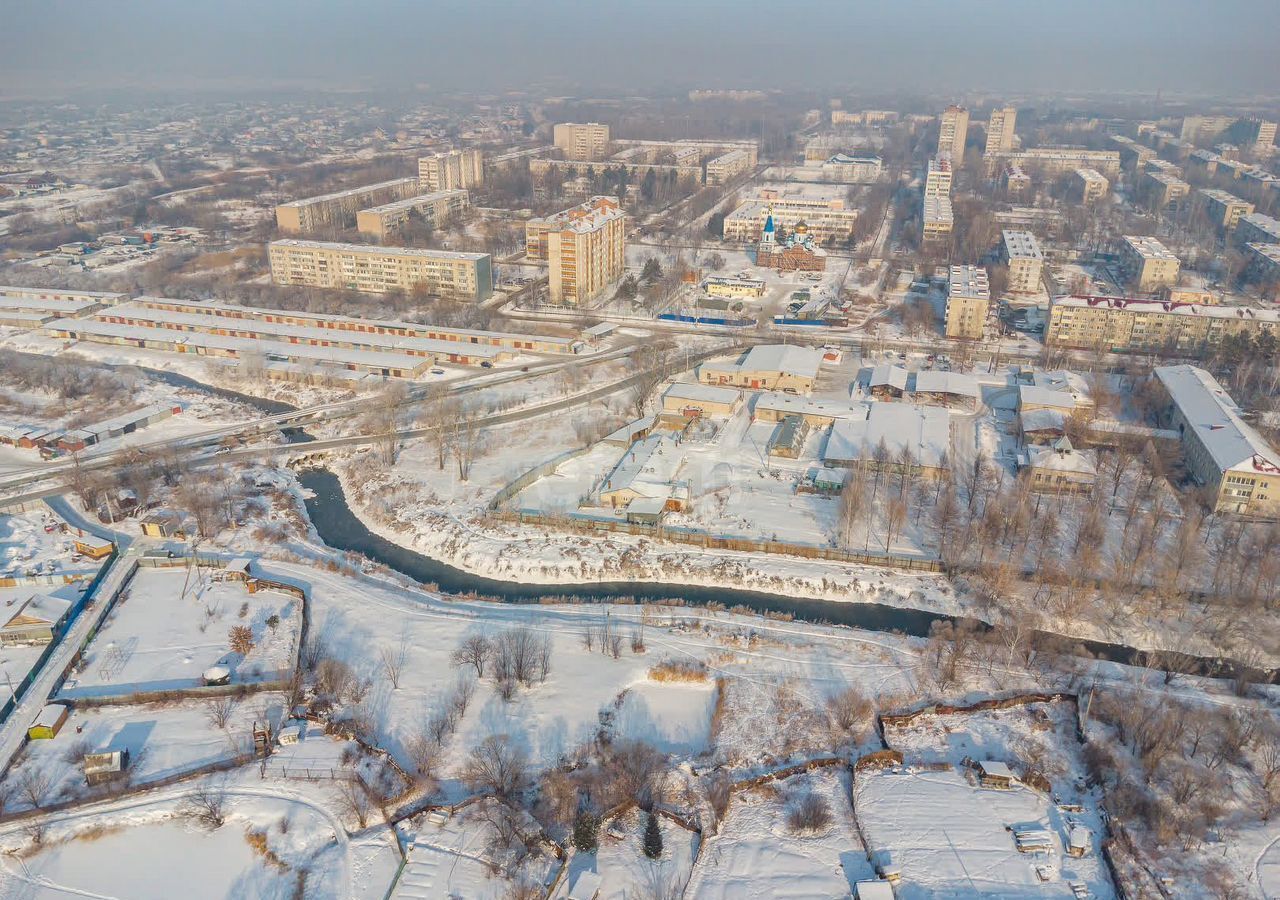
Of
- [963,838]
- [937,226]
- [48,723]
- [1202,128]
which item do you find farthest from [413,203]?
[1202,128]

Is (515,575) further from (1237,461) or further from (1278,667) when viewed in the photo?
(1237,461)

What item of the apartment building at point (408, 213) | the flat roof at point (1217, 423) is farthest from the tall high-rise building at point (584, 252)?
the flat roof at point (1217, 423)

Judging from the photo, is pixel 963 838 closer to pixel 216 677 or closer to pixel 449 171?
pixel 216 677

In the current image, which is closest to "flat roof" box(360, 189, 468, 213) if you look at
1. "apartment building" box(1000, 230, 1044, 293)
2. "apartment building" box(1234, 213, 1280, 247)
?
"apartment building" box(1000, 230, 1044, 293)

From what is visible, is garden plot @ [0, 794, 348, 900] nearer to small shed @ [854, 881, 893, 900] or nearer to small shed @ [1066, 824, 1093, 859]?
small shed @ [854, 881, 893, 900]

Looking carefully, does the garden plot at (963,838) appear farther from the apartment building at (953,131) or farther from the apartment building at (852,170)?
the apartment building at (953,131)

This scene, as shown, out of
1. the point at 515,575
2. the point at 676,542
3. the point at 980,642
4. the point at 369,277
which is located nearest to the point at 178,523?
the point at 515,575
